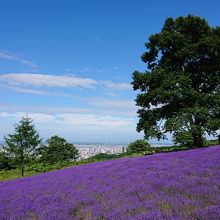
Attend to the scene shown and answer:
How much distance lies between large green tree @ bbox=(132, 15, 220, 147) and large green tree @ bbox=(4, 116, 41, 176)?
50.1 ft

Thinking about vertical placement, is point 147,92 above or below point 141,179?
above

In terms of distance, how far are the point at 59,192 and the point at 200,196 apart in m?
5.36

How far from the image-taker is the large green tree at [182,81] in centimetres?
2692

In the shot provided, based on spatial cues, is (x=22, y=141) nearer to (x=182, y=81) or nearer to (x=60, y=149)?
(x=182, y=81)

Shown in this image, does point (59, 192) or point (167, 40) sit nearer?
point (59, 192)

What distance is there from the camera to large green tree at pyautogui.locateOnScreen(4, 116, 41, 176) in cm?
3912

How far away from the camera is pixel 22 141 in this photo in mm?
39531

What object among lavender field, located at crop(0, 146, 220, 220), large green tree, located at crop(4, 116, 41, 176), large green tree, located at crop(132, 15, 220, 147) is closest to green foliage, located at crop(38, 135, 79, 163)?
large green tree, located at crop(4, 116, 41, 176)

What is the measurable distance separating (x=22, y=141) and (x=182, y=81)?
70.3 ft

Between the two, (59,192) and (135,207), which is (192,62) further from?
(135,207)

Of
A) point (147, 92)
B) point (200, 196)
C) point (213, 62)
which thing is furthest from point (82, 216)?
point (213, 62)

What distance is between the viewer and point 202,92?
2920 centimetres

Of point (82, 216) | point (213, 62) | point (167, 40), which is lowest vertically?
point (82, 216)

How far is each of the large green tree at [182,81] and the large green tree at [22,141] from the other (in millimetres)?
15283
